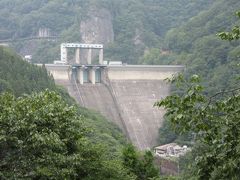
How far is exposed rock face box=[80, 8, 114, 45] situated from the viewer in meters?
77.4

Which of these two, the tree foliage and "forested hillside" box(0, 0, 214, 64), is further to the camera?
"forested hillside" box(0, 0, 214, 64)

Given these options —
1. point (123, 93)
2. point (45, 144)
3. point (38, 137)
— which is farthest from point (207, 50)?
point (38, 137)

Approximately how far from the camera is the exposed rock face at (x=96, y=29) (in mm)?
77438

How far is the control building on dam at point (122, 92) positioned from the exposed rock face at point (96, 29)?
93.3 ft

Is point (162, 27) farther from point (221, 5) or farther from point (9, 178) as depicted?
point (9, 178)

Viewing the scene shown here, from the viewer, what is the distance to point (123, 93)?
46938 mm

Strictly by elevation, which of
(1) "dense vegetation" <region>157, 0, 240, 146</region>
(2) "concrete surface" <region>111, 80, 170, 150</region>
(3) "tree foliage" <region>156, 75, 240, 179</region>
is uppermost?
(3) "tree foliage" <region>156, 75, 240, 179</region>

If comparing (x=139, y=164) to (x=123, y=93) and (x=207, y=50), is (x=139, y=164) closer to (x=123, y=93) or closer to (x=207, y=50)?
(x=123, y=93)

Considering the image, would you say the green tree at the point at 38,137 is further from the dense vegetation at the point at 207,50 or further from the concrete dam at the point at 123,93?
the dense vegetation at the point at 207,50

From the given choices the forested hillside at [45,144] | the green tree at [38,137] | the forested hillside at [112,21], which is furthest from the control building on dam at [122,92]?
the green tree at [38,137]

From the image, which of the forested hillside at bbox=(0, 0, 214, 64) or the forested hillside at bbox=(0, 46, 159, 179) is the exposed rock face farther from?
the forested hillside at bbox=(0, 46, 159, 179)

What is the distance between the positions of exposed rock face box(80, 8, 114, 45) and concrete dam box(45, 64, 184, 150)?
28531 millimetres

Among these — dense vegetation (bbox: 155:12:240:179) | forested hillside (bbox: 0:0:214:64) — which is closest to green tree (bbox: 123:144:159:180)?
dense vegetation (bbox: 155:12:240:179)

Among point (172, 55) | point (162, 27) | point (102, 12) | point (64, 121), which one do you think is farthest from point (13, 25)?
point (64, 121)
